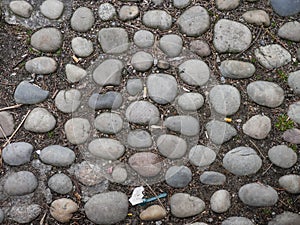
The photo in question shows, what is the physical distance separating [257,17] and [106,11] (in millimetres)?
864

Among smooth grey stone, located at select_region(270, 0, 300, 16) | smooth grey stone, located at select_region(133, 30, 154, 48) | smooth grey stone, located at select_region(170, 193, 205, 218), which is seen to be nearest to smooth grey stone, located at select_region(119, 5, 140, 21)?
smooth grey stone, located at select_region(133, 30, 154, 48)

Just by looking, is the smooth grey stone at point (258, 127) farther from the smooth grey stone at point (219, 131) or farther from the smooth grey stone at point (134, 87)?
the smooth grey stone at point (134, 87)

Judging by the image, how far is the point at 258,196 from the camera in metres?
2.20

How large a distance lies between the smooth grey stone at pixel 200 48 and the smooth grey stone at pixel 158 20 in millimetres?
180

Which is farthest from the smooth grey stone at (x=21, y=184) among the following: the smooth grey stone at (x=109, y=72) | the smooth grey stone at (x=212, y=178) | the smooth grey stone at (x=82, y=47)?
the smooth grey stone at (x=212, y=178)

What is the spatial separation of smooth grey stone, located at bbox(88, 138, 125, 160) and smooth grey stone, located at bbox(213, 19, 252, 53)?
2.55ft

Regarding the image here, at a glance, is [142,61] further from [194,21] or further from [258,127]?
[258,127]

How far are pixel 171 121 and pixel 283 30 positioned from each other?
839mm

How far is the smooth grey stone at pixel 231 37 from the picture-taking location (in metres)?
2.45

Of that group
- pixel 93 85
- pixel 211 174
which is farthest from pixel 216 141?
pixel 93 85

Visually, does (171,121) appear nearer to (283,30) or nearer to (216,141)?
(216,141)

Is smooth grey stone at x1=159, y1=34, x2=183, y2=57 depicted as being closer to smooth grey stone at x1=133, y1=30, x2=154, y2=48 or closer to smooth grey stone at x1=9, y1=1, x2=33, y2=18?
smooth grey stone at x1=133, y1=30, x2=154, y2=48

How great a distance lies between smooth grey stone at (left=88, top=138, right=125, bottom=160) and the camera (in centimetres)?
226

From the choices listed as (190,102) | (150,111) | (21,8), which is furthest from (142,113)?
(21,8)
